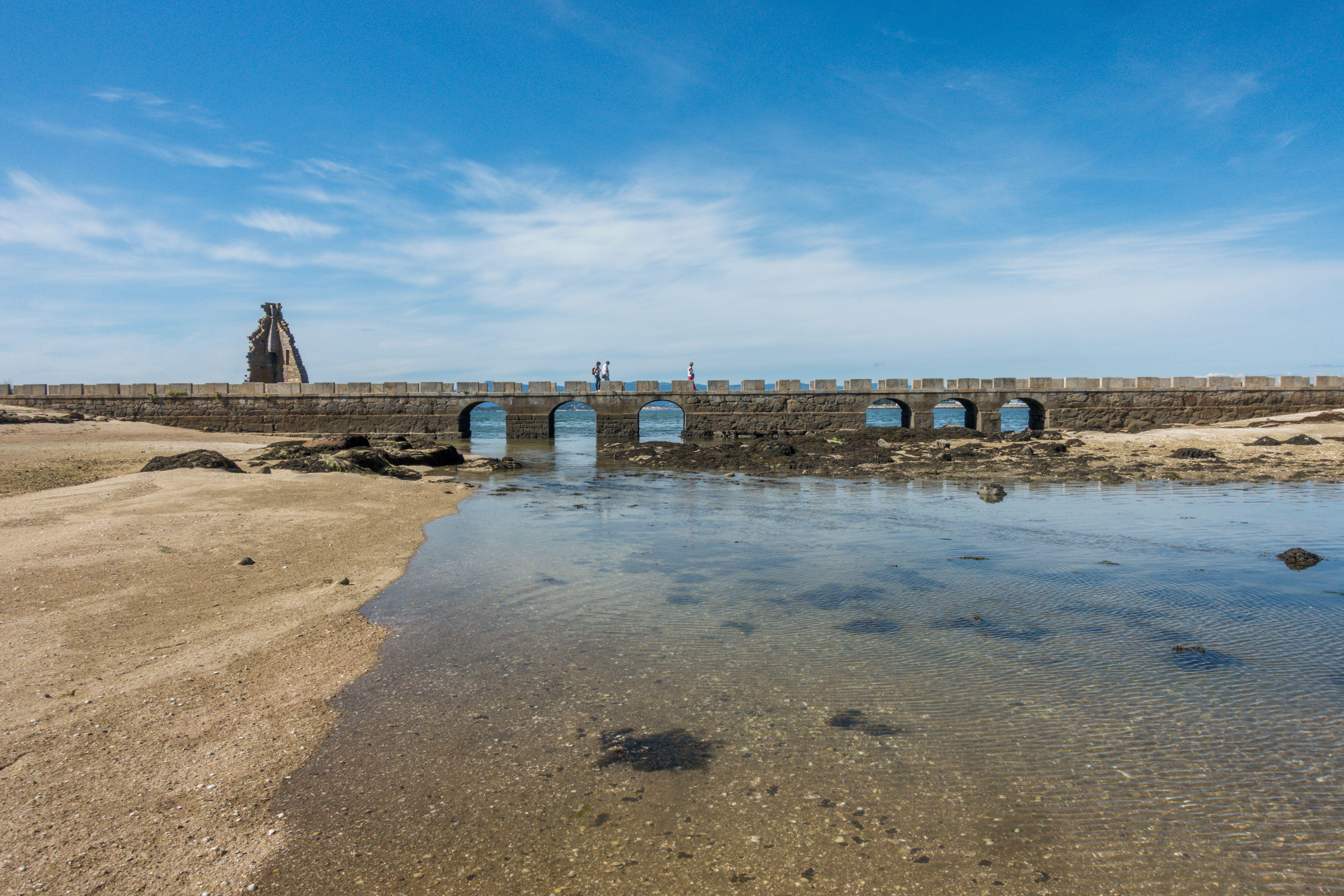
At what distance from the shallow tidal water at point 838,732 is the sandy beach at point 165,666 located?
267 mm

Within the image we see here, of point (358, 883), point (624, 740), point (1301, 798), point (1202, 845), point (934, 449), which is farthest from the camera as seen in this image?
point (934, 449)

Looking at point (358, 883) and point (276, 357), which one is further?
point (276, 357)

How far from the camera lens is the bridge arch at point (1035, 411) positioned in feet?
90.9

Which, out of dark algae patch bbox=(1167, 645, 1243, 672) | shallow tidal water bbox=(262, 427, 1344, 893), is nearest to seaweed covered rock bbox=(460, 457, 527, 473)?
shallow tidal water bbox=(262, 427, 1344, 893)

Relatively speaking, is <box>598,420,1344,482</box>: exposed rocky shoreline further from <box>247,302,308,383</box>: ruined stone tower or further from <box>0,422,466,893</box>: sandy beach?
<box>247,302,308,383</box>: ruined stone tower

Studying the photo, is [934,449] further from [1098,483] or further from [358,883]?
[358,883]

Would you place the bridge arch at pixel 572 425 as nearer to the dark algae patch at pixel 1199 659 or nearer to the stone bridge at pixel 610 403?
the stone bridge at pixel 610 403

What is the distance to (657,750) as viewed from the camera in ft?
10.1

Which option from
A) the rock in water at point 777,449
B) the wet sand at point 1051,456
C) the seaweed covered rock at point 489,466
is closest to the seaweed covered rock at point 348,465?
the seaweed covered rock at point 489,466

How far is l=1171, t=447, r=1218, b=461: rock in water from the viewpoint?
16250 millimetres

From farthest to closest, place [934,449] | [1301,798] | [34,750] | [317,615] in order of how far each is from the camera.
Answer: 1. [934,449]
2. [317,615]
3. [34,750]
4. [1301,798]

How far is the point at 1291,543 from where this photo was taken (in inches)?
293

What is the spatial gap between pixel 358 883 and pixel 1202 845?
2.98m

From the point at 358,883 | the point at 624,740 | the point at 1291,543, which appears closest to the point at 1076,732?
the point at 624,740
